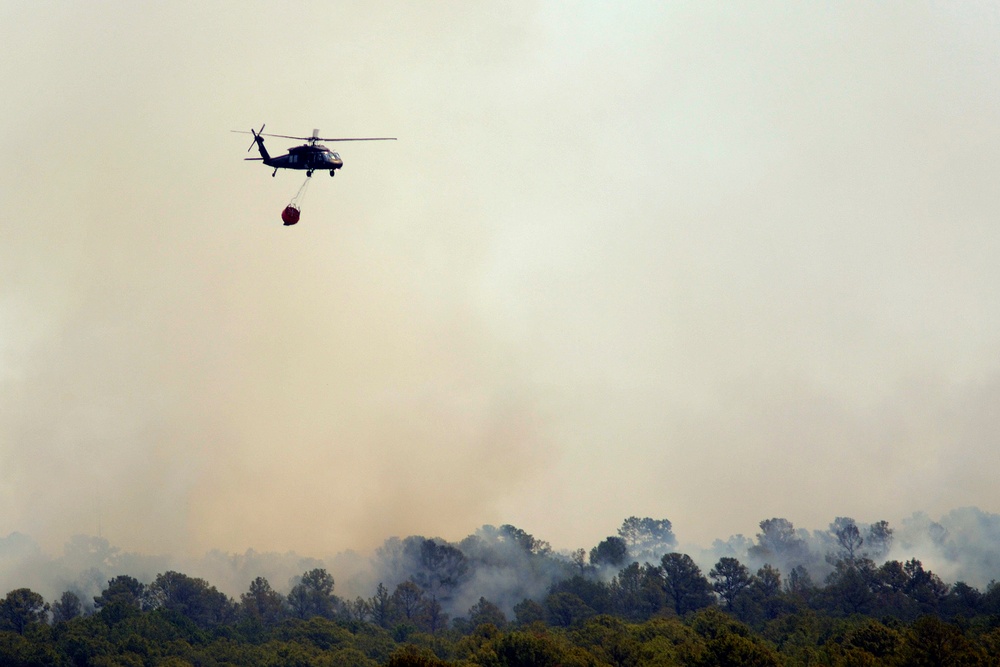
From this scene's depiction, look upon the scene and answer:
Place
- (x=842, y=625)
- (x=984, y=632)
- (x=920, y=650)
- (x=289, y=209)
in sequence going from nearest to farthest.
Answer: (x=289, y=209)
(x=920, y=650)
(x=984, y=632)
(x=842, y=625)

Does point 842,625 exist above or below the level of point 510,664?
above

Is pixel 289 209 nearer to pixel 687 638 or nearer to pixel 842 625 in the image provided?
pixel 687 638

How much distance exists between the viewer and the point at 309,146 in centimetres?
13700

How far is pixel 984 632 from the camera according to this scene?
17562 centimetres

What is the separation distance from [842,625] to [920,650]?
179ft

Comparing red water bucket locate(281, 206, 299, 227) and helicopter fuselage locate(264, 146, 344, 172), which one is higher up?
helicopter fuselage locate(264, 146, 344, 172)

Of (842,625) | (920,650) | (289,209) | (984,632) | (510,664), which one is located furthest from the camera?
(842,625)

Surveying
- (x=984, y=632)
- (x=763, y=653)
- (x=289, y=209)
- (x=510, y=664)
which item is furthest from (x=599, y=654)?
(x=289, y=209)

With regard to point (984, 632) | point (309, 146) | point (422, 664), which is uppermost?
point (309, 146)

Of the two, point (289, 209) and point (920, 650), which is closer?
point (289, 209)

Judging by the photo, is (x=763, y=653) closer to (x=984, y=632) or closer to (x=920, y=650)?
(x=920, y=650)

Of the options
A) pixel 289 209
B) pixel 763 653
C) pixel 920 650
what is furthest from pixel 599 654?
pixel 289 209

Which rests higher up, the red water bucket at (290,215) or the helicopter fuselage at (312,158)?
the helicopter fuselage at (312,158)

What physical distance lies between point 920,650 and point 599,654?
1942 inches
